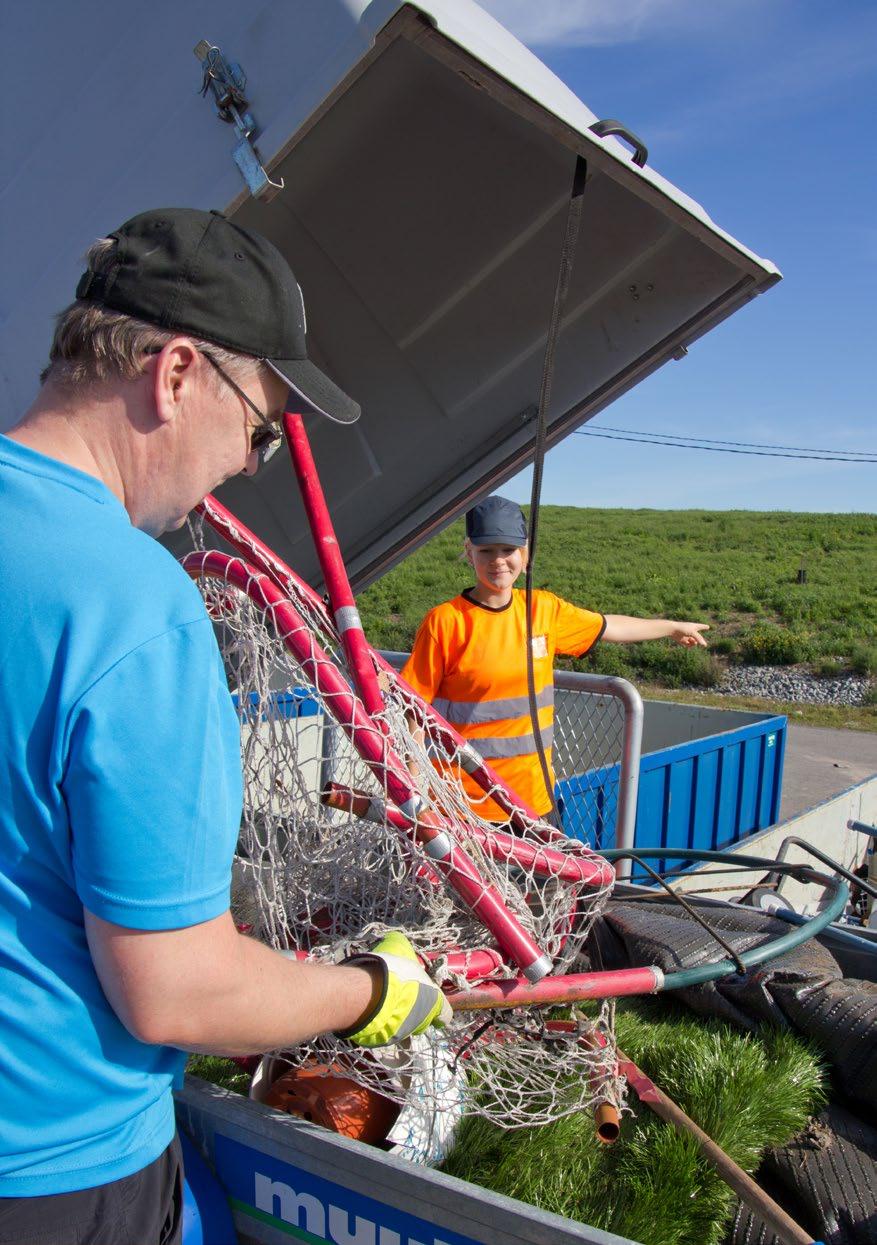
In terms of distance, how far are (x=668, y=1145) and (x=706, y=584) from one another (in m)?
29.3

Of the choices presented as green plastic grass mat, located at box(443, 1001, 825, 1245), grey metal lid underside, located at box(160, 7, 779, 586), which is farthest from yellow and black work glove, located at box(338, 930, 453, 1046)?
grey metal lid underside, located at box(160, 7, 779, 586)

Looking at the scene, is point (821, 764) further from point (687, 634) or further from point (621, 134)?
point (621, 134)

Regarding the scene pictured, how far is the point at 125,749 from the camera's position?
1.05 metres

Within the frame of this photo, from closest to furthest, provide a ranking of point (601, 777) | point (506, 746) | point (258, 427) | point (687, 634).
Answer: point (258, 427)
point (506, 746)
point (687, 634)
point (601, 777)

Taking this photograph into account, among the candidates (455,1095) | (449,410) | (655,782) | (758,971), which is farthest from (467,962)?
(655,782)

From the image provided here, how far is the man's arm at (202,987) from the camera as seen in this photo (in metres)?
1.09

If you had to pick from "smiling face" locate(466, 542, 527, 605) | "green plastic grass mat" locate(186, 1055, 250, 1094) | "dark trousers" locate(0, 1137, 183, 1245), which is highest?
"smiling face" locate(466, 542, 527, 605)

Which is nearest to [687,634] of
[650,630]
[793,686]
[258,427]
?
[650,630]

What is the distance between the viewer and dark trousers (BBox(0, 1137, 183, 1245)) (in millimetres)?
1180

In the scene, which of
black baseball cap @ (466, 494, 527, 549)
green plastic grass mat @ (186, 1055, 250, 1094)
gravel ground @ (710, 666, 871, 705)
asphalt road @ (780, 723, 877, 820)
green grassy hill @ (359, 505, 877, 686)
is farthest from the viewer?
green grassy hill @ (359, 505, 877, 686)

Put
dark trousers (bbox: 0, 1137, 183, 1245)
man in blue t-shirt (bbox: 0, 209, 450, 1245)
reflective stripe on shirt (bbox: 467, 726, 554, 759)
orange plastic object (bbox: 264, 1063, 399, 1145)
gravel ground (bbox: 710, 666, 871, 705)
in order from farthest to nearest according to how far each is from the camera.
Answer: gravel ground (bbox: 710, 666, 871, 705), reflective stripe on shirt (bbox: 467, 726, 554, 759), orange plastic object (bbox: 264, 1063, 399, 1145), dark trousers (bbox: 0, 1137, 183, 1245), man in blue t-shirt (bbox: 0, 209, 450, 1245)

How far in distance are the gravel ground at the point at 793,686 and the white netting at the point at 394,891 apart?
1774 centimetres

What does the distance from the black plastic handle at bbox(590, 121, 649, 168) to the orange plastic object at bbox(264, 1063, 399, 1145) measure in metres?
1.94

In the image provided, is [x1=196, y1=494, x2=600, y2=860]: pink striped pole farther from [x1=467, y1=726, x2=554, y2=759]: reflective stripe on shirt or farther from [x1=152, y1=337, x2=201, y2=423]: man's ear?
[x1=467, y1=726, x2=554, y2=759]: reflective stripe on shirt
